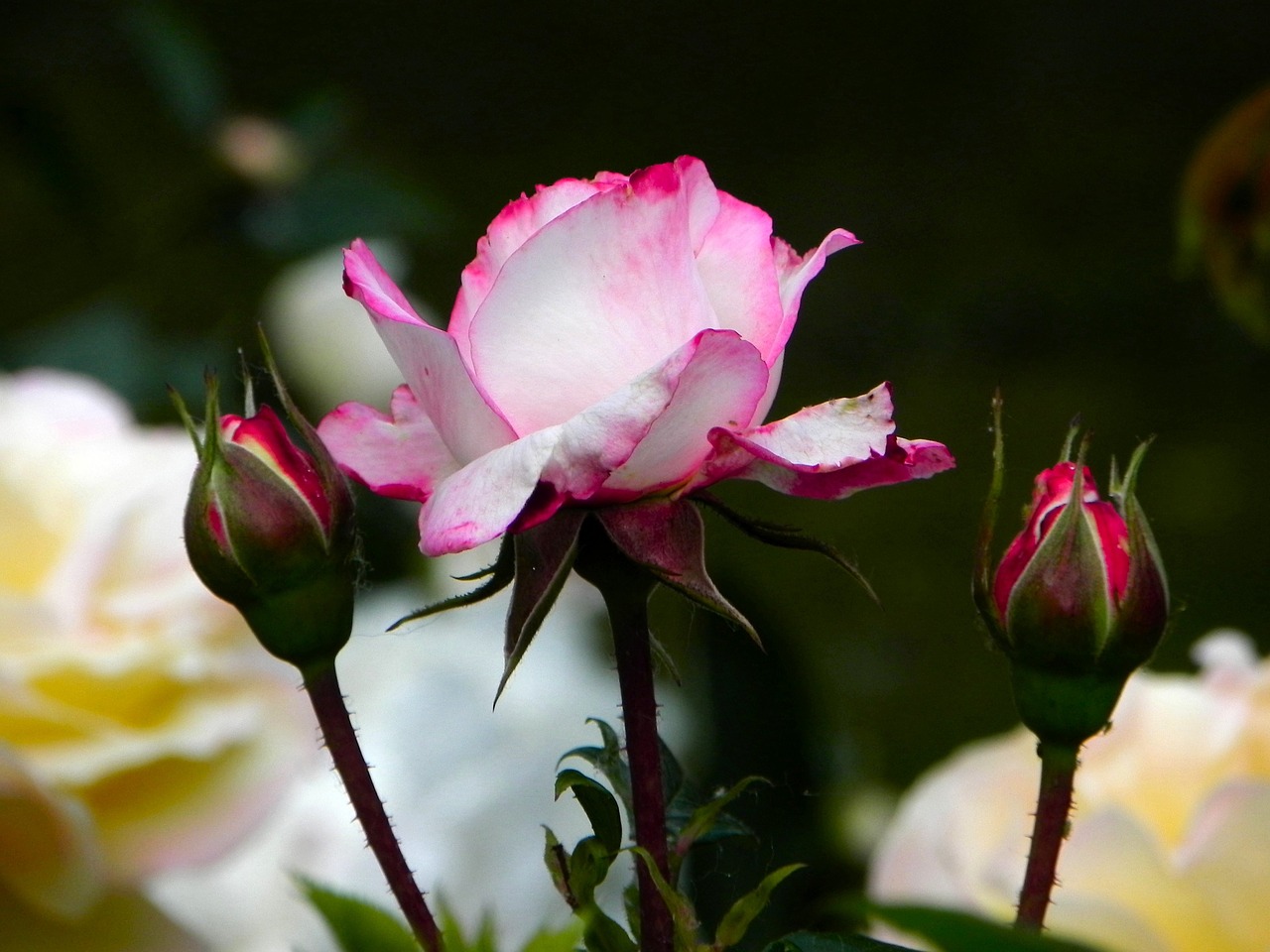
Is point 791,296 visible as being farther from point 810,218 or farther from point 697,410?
point 810,218

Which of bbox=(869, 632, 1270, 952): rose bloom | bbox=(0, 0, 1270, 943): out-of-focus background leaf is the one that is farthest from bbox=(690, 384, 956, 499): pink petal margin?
bbox=(0, 0, 1270, 943): out-of-focus background leaf

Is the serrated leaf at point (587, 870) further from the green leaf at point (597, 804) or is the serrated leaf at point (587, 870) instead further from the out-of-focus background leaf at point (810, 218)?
the out-of-focus background leaf at point (810, 218)

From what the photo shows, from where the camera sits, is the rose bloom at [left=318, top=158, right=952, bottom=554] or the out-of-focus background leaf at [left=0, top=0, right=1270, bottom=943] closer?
the rose bloom at [left=318, top=158, right=952, bottom=554]

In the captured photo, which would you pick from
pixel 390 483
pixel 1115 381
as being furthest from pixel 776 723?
pixel 1115 381

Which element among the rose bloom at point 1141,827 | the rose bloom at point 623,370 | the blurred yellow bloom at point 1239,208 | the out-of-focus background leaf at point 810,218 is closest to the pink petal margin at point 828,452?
the rose bloom at point 623,370

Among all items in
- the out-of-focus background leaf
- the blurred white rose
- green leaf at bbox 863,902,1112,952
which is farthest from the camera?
the out-of-focus background leaf

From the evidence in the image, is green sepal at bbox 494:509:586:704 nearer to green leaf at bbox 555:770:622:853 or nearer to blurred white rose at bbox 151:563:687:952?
green leaf at bbox 555:770:622:853

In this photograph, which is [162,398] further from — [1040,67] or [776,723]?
[1040,67]
